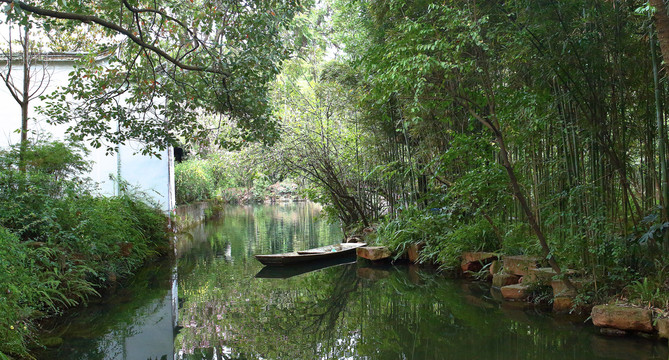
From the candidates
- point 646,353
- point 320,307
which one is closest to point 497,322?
point 646,353

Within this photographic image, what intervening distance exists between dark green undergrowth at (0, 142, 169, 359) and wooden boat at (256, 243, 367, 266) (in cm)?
215

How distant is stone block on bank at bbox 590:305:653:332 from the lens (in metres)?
4.09

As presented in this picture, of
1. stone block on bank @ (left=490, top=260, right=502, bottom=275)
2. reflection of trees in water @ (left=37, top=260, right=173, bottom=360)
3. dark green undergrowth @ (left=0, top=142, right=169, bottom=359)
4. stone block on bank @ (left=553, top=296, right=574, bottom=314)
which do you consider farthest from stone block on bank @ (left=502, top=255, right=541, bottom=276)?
dark green undergrowth @ (left=0, top=142, right=169, bottom=359)

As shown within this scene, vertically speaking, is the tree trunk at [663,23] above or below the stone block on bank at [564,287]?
above

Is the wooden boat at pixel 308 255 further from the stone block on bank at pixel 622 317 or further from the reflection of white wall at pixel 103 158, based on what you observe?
the stone block on bank at pixel 622 317

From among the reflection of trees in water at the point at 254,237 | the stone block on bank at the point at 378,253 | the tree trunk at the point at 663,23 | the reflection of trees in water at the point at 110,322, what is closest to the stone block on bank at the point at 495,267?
the stone block on bank at the point at 378,253

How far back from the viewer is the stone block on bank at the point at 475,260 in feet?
22.4

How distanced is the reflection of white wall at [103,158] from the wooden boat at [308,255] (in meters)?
2.96

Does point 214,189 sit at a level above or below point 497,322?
above

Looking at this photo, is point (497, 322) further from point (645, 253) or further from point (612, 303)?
point (645, 253)

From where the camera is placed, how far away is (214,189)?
64.6ft

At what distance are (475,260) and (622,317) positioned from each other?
2.84 m

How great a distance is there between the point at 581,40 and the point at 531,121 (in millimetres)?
1053

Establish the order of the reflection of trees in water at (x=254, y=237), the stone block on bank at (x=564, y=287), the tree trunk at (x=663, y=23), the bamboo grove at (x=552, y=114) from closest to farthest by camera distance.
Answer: the tree trunk at (x=663, y=23) < the bamboo grove at (x=552, y=114) < the stone block on bank at (x=564, y=287) < the reflection of trees in water at (x=254, y=237)
